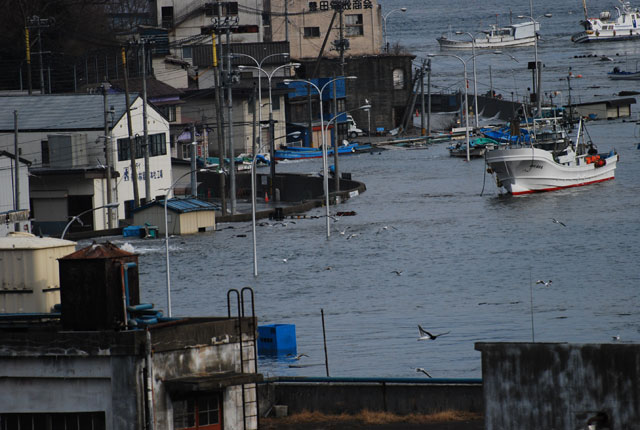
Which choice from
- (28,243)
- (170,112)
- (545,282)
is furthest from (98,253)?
(170,112)

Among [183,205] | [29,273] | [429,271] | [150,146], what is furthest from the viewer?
[150,146]

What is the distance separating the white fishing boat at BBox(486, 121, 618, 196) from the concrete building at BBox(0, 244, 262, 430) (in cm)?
6227

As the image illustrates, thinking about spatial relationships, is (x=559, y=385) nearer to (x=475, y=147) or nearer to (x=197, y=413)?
Result: (x=197, y=413)

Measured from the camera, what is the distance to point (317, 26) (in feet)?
400

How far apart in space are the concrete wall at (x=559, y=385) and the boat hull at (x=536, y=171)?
64.0 metres

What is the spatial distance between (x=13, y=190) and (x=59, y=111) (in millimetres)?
15964

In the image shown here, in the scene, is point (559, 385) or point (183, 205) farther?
point (183, 205)

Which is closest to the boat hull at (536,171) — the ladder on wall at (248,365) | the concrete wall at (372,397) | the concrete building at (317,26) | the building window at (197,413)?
the concrete building at (317,26)

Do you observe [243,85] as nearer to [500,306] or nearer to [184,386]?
[500,306]

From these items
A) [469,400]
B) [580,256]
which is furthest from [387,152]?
[469,400]

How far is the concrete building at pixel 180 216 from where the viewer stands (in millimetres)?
64562

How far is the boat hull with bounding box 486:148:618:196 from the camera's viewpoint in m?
80.4

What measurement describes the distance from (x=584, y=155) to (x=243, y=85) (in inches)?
1182

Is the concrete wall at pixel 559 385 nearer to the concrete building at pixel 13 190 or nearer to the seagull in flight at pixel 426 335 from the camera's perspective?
the seagull in flight at pixel 426 335
